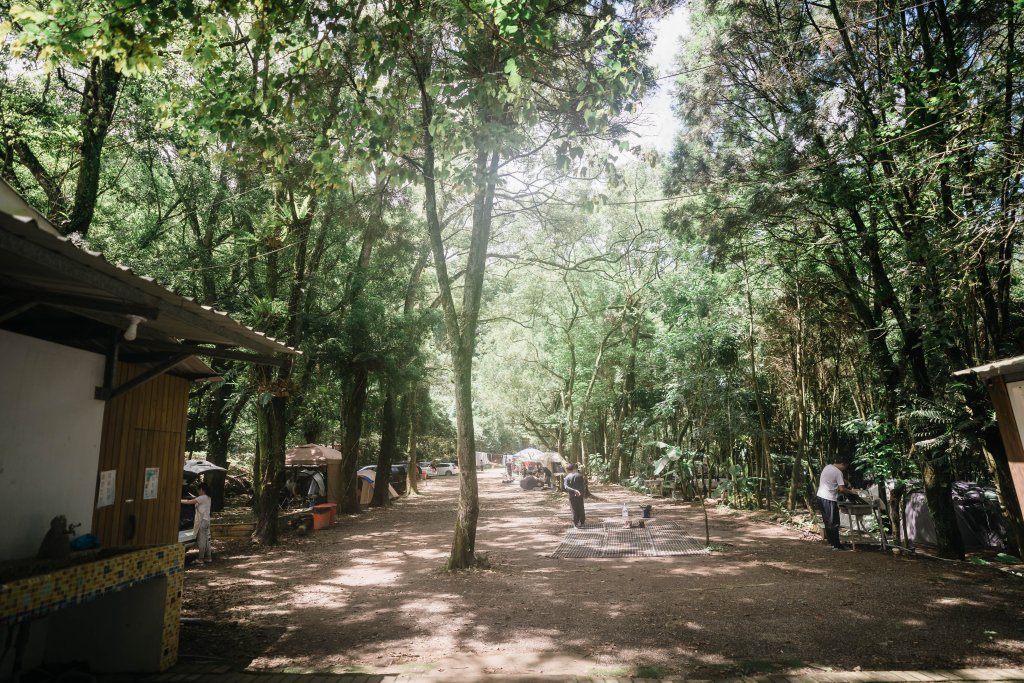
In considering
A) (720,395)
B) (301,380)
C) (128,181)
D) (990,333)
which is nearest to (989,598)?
(990,333)

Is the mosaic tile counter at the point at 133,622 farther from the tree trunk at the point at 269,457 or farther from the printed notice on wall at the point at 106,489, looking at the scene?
the tree trunk at the point at 269,457

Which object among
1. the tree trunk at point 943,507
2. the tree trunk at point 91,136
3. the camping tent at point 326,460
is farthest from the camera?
the camping tent at point 326,460

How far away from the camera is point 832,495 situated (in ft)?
32.7

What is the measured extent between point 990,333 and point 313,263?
44.7 ft

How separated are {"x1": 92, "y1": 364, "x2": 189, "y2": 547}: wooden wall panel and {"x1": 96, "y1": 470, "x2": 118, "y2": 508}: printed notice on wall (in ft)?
0.23

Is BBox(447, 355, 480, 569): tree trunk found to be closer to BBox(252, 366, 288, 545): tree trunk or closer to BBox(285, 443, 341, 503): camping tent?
BBox(252, 366, 288, 545): tree trunk

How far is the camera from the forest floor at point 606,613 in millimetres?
4965

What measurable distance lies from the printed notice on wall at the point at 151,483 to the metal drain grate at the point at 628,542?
692cm

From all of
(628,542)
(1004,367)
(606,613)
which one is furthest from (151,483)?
(1004,367)

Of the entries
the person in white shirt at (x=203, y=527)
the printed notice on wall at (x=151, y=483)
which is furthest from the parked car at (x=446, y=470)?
the printed notice on wall at (x=151, y=483)

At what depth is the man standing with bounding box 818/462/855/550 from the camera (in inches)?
388

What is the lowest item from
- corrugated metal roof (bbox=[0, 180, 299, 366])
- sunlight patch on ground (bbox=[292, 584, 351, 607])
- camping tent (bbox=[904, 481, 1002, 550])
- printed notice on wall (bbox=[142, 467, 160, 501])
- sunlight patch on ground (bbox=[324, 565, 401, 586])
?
sunlight patch on ground (bbox=[324, 565, 401, 586])

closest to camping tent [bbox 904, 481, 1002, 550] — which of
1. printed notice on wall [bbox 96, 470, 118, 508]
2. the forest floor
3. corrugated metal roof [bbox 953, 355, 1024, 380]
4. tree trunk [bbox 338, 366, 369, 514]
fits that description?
the forest floor

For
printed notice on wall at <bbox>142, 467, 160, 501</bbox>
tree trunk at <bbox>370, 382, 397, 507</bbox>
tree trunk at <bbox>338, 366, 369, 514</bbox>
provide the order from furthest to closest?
tree trunk at <bbox>370, 382, 397, 507</bbox>
tree trunk at <bbox>338, 366, 369, 514</bbox>
printed notice on wall at <bbox>142, 467, 160, 501</bbox>
